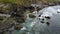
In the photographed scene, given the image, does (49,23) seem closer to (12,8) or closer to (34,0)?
(12,8)

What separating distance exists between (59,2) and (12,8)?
→ 1704cm

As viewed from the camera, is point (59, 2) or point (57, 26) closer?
point (57, 26)

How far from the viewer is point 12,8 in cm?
2505

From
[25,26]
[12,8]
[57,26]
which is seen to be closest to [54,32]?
[57,26]

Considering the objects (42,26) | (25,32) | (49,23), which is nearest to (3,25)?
(25,32)

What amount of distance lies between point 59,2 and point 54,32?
22.3 meters

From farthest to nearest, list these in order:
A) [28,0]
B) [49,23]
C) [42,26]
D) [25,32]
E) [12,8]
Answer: [28,0]
[12,8]
[49,23]
[42,26]
[25,32]

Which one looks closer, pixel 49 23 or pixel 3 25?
pixel 3 25

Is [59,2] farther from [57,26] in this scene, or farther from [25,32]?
A: [25,32]

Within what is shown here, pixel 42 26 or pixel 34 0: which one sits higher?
pixel 34 0

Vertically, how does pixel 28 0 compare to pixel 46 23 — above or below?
above

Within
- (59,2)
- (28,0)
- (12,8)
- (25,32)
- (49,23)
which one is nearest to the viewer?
(25,32)

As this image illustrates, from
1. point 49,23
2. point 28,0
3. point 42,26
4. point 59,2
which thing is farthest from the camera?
point 59,2

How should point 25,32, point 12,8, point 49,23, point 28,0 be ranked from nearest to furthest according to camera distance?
1. point 25,32
2. point 49,23
3. point 12,8
4. point 28,0
